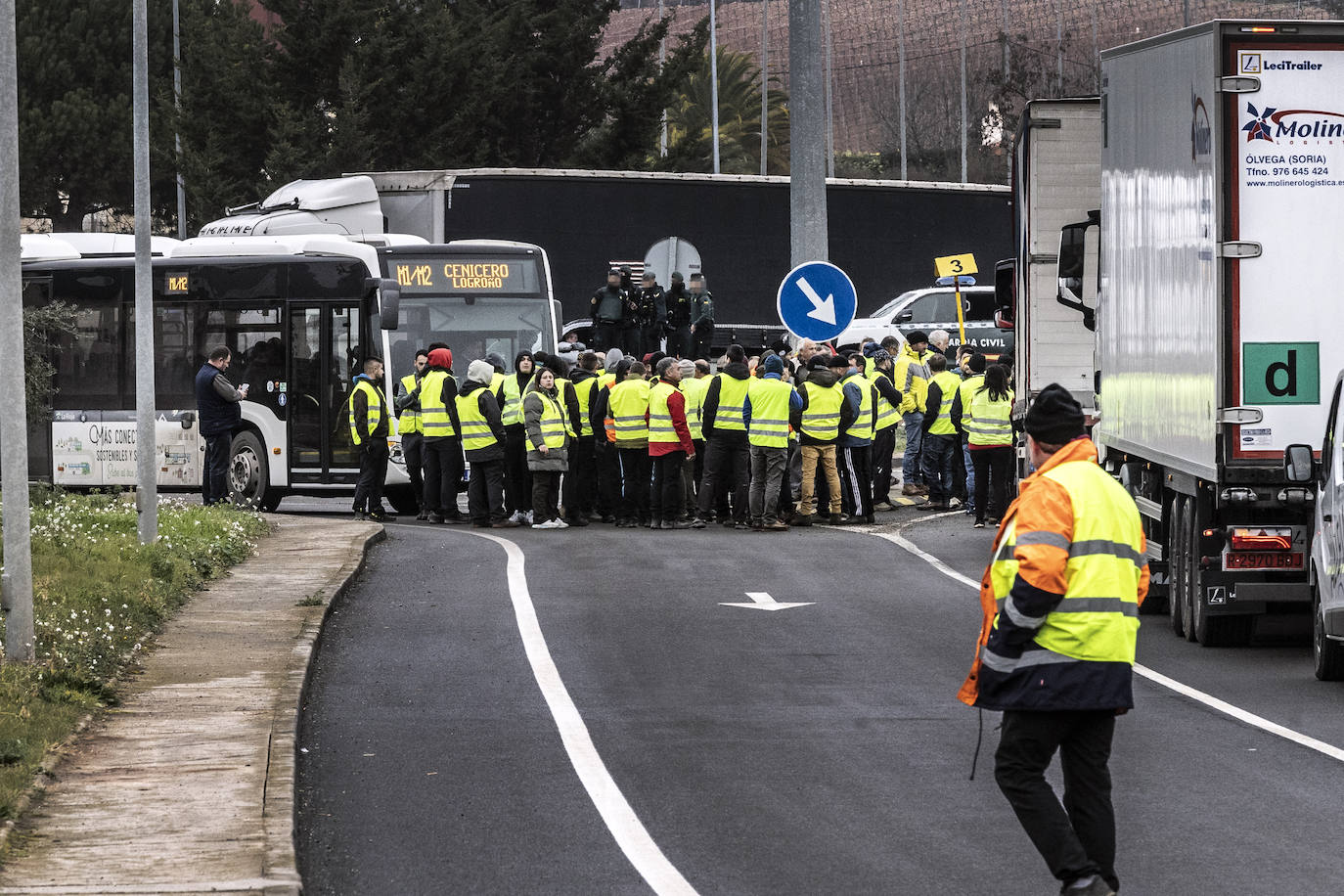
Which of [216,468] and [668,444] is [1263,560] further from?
[216,468]

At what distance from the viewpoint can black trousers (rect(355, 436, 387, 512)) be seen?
23781 mm

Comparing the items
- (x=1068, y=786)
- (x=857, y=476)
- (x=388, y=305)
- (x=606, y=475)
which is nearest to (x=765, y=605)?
(x=857, y=476)

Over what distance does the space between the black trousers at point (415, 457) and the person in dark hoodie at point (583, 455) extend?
1.91 meters

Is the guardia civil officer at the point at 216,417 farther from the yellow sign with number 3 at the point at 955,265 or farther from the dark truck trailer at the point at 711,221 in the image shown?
the yellow sign with number 3 at the point at 955,265

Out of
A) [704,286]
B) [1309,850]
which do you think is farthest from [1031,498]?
[704,286]

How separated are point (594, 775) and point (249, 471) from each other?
1706 centimetres

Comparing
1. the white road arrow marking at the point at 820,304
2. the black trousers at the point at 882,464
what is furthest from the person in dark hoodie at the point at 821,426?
the black trousers at the point at 882,464

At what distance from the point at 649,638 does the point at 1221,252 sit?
441 cm

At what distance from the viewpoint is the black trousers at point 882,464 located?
81.4 ft

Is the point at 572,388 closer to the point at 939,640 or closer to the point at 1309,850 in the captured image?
the point at 939,640

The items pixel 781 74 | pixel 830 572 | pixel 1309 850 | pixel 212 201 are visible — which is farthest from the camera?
pixel 781 74

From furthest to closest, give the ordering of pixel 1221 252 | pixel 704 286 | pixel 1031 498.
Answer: pixel 704 286, pixel 1221 252, pixel 1031 498

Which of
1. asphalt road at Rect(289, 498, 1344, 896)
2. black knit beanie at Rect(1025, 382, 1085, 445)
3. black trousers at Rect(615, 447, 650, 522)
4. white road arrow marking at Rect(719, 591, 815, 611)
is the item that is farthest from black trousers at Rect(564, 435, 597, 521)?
black knit beanie at Rect(1025, 382, 1085, 445)

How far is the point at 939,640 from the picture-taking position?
45.3 feet
